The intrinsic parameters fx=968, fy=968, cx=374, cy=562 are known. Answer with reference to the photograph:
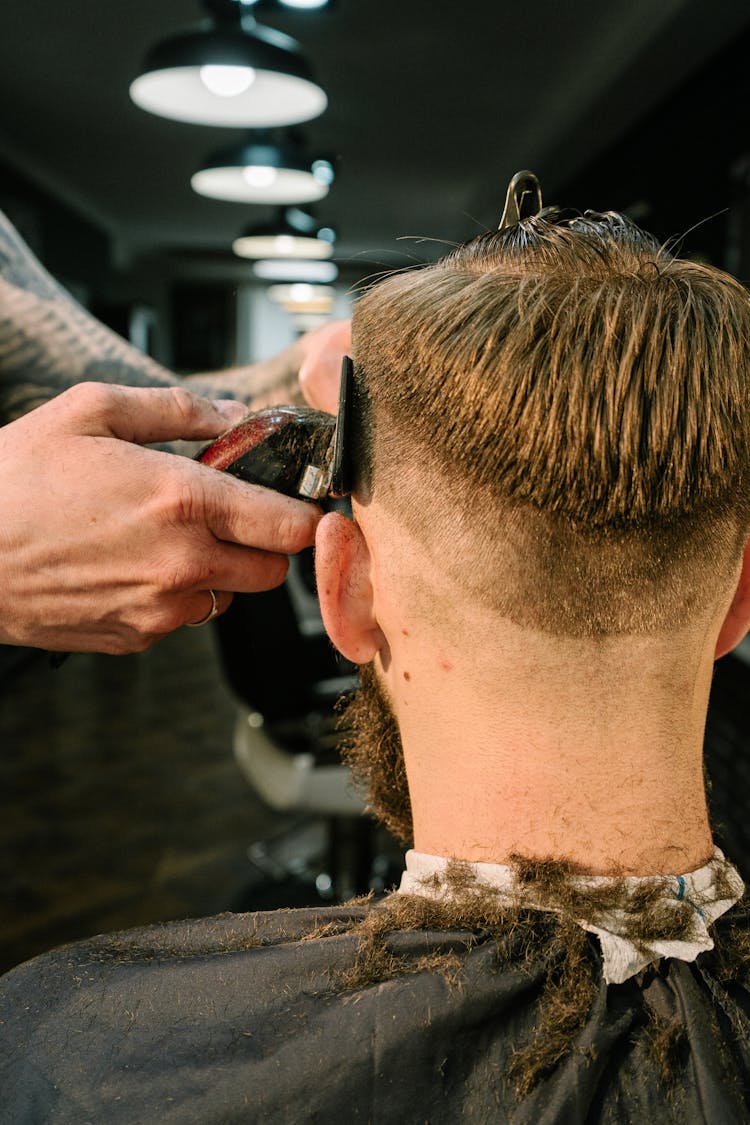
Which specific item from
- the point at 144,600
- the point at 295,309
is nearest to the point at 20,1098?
the point at 144,600

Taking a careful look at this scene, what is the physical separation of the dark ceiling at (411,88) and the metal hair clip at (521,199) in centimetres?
226

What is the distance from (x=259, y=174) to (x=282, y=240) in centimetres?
318

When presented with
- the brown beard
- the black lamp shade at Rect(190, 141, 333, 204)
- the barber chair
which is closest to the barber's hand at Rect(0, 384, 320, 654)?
the brown beard

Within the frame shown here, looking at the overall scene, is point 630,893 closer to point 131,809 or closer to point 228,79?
point 228,79

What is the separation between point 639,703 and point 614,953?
0.73 feet

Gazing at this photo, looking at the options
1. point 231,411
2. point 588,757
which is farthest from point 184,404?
point 588,757

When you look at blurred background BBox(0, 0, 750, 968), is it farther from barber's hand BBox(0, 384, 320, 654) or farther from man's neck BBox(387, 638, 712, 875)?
barber's hand BBox(0, 384, 320, 654)

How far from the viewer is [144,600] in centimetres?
116

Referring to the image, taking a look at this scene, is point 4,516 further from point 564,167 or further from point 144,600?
point 564,167

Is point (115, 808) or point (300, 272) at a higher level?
point (300, 272)

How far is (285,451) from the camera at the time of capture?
1.07 m

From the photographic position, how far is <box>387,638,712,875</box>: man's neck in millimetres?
910

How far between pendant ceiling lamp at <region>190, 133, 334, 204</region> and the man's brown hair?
301 centimetres

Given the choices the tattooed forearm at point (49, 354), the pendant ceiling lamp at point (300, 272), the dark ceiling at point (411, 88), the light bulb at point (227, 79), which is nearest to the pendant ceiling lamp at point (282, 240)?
the dark ceiling at point (411, 88)
